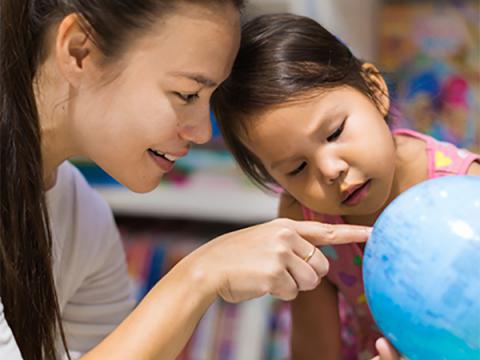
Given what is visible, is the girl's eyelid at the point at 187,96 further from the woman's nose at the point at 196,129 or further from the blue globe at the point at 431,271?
the blue globe at the point at 431,271

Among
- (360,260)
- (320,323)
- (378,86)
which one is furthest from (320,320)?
(378,86)

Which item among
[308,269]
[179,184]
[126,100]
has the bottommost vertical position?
[179,184]

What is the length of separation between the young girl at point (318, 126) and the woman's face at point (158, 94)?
0.06 meters

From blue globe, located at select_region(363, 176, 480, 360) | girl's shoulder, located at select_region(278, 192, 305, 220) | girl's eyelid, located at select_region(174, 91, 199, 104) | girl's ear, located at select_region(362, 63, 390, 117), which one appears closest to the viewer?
blue globe, located at select_region(363, 176, 480, 360)

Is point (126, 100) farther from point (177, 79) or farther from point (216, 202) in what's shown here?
point (216, 202)

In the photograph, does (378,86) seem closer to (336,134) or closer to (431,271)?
(336,134)

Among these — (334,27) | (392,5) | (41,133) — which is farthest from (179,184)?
(41,133)

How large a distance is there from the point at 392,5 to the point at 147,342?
3.95 feet

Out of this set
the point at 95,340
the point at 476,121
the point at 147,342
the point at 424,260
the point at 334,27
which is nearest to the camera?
the point at 424,260

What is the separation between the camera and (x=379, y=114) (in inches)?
36.5

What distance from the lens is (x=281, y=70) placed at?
2.96 ft

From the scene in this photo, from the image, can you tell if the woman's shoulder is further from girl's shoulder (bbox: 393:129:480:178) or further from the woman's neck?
girl's shoulder (bbox: 393:129:480:178)

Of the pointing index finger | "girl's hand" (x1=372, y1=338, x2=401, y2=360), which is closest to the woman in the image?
the pointing index finger

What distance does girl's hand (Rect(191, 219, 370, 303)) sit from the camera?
75 cm
